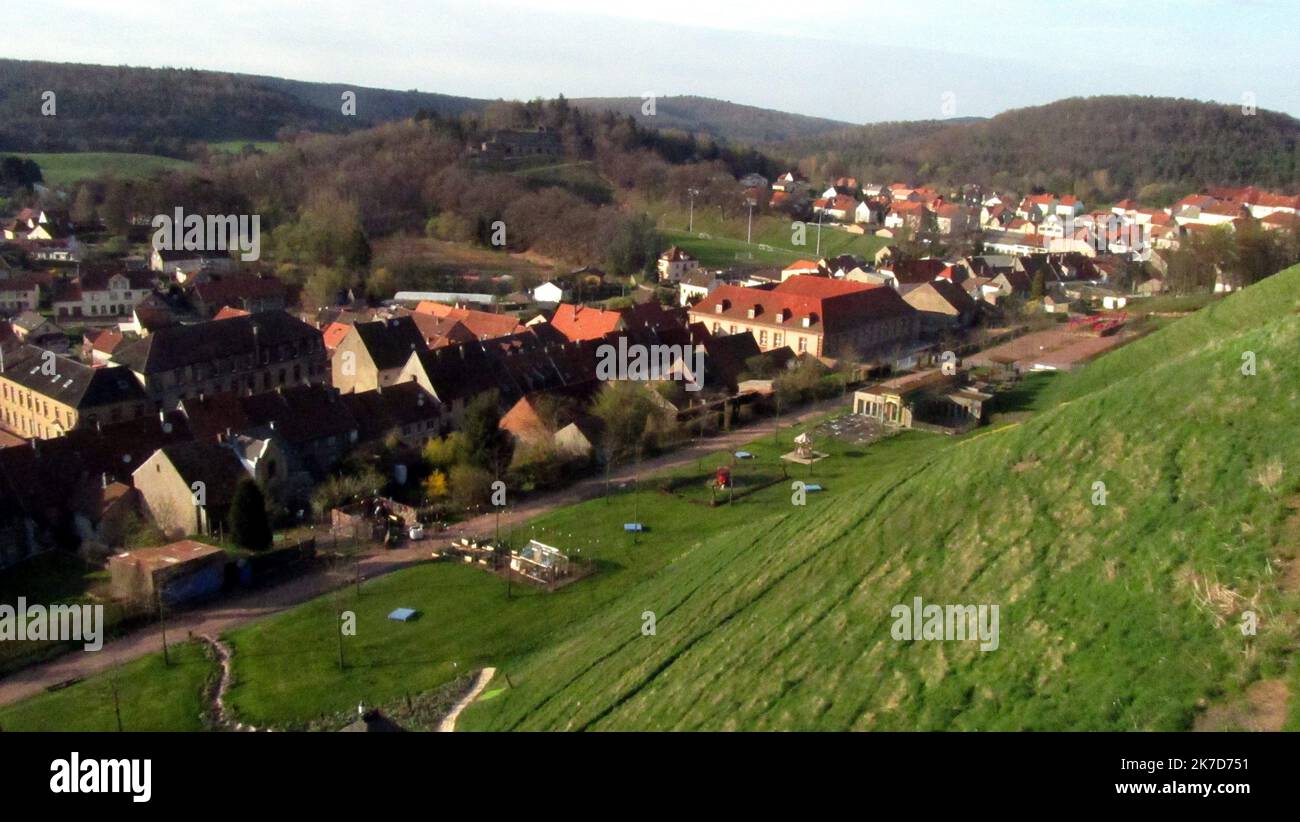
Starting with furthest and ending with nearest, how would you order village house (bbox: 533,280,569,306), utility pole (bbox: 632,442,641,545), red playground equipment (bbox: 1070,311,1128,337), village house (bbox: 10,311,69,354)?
village house (bbox: 533,280,569,306) → village house (bbox: 10,311,69,354) → red playground equipment (bbox: 1070,311,1128,337) → utility pole (bbox: 632,442,641,545)

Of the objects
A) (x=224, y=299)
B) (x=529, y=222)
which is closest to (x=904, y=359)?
(x=224, y=299)

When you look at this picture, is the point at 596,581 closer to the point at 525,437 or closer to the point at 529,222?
the point at 525,437

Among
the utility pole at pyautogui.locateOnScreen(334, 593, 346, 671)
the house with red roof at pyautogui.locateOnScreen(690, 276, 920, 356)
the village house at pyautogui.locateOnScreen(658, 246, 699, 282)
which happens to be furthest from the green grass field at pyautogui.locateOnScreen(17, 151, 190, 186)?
the utility pole at pyautogui.locateOnScreen(334, 593, 346, 671)

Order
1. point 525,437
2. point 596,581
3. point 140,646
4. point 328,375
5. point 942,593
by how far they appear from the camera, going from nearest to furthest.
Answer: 1. point 942,593
2. point 140,646
3. point 596,581
4. point 525,437
5. point 328,375

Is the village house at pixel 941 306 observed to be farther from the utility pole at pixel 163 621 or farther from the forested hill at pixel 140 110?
the forested hill at pixel 140 110

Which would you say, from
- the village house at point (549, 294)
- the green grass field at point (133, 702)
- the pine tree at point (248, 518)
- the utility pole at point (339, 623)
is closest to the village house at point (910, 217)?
the village house at point (549, 294)

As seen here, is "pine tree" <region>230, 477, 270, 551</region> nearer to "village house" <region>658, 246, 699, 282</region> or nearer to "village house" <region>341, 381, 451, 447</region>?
"village house" <region>341, 381, 451, 447</region>
